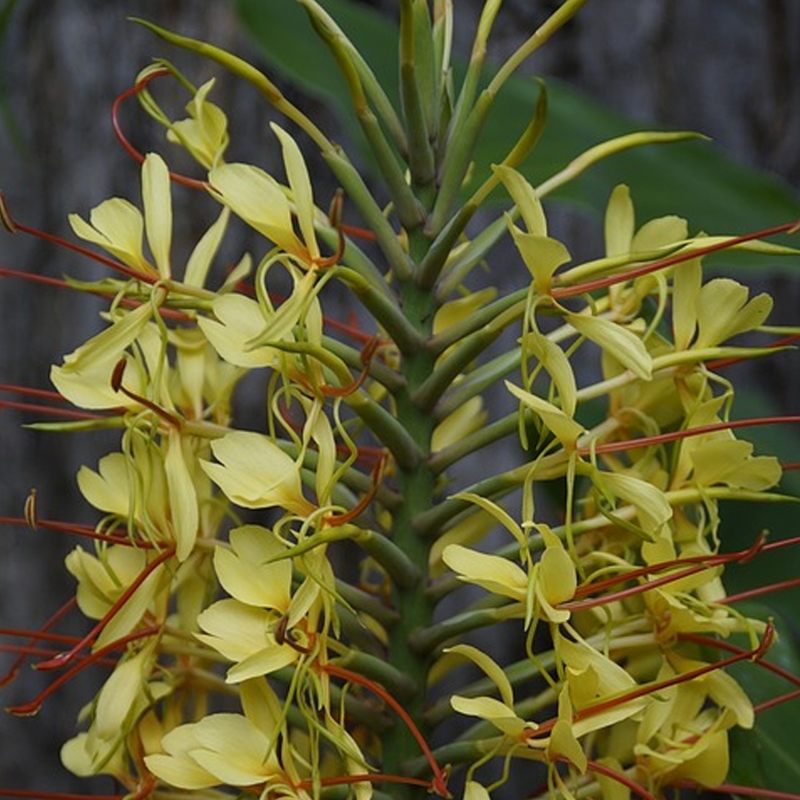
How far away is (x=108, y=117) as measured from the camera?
1.10 meters

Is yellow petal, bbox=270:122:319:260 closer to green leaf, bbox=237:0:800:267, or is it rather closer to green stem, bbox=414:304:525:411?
green stem, bbox=414:304:525:411

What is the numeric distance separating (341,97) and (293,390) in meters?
0.35

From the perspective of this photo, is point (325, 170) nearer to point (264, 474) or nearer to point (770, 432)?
point (770, 432)

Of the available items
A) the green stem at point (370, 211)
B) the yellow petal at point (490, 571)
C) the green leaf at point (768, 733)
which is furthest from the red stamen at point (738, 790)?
the green stem at point (370, 211)

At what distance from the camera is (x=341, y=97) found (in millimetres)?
746

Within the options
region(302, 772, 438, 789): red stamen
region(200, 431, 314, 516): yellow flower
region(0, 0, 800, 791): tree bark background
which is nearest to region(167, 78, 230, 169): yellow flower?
region(200, 431, 314, 516): yellow flower

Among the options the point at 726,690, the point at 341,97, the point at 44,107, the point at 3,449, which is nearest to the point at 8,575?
the point at 3,449

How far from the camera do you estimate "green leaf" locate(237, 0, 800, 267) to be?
769 mm

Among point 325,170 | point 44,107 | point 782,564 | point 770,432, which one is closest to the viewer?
point 782,564

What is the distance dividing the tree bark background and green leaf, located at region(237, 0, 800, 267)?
0.45 feet

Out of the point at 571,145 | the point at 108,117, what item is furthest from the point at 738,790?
the point at 108,117

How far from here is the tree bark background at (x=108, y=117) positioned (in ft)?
3.44

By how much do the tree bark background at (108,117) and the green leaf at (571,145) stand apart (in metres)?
0.14

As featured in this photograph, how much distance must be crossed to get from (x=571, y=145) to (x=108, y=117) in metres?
0.45
